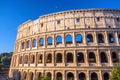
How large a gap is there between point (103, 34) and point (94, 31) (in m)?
1.77

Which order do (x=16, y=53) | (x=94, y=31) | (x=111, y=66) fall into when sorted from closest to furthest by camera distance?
(x=111, y=66)
(x=94, y=31)
(x=16, y=53)

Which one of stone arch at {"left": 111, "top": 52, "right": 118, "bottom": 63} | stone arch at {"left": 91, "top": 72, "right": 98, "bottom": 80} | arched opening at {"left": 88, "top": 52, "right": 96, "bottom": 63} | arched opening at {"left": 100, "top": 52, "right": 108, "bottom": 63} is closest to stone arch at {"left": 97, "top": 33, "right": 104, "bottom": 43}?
arched opening at {"left": 100, "top": 52, "right": 108, "bottom": 63}

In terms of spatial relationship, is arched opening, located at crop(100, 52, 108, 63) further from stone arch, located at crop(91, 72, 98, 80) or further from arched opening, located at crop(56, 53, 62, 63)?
arched opening, located at crop(56, 53, 62, 63)

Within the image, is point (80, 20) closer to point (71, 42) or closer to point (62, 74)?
point (71, 42)

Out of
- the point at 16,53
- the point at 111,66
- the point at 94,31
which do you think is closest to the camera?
the point at 111,66

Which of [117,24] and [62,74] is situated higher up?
[117,24]

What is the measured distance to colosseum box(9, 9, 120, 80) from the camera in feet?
82.7

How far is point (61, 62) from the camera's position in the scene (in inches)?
1075

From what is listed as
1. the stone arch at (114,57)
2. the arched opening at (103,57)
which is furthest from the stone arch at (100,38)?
the stone arch at (114,57)

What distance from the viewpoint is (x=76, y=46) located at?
26.0m

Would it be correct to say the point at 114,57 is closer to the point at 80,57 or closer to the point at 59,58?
the point at 80,57

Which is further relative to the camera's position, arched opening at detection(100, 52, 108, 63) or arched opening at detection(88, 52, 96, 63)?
arched opening at detection(88, 52, 96, 63)

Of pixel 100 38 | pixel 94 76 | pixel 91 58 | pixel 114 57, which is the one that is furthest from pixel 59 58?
pixel 114 57

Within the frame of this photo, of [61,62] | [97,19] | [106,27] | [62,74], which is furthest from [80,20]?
[62,74]
